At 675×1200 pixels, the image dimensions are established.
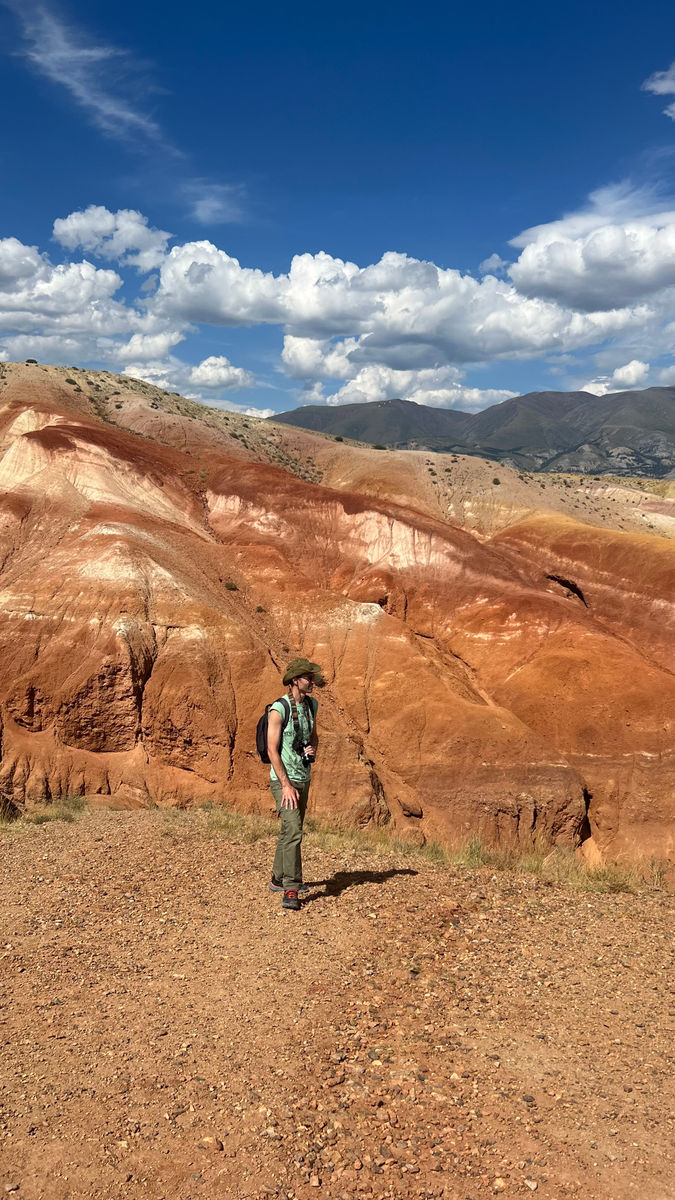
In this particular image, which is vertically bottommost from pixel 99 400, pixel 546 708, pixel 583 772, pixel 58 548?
pixel 583 772

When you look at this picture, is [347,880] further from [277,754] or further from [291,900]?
[277,754]

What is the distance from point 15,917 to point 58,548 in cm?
1391

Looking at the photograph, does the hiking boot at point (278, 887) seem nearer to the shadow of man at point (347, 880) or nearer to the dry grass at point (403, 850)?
the shadow of man at point (347, 880)

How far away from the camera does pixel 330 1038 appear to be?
4.71m

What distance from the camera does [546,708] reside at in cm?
2080

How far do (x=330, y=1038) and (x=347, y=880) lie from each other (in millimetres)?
3047

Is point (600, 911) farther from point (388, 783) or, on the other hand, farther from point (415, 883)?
point (388, 783)

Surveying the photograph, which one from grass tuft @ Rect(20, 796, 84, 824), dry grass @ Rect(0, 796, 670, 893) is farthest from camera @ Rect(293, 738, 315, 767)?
grass tuft @ Rect(20, 796, 84, 824)

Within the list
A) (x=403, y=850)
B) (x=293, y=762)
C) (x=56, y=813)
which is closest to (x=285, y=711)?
(x=293, y=762)

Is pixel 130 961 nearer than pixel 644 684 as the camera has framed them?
Yes

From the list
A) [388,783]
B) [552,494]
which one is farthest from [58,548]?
[552,494]

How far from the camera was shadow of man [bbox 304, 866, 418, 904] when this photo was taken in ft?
23.9

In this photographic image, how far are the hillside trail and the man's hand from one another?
102 cm

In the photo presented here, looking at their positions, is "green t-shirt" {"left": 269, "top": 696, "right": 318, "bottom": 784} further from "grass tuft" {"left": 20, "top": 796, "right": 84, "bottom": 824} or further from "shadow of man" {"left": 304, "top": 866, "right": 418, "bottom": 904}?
"grass tuft" {"left": 20, "top": 796, "right": 84, "bottom": 824}
